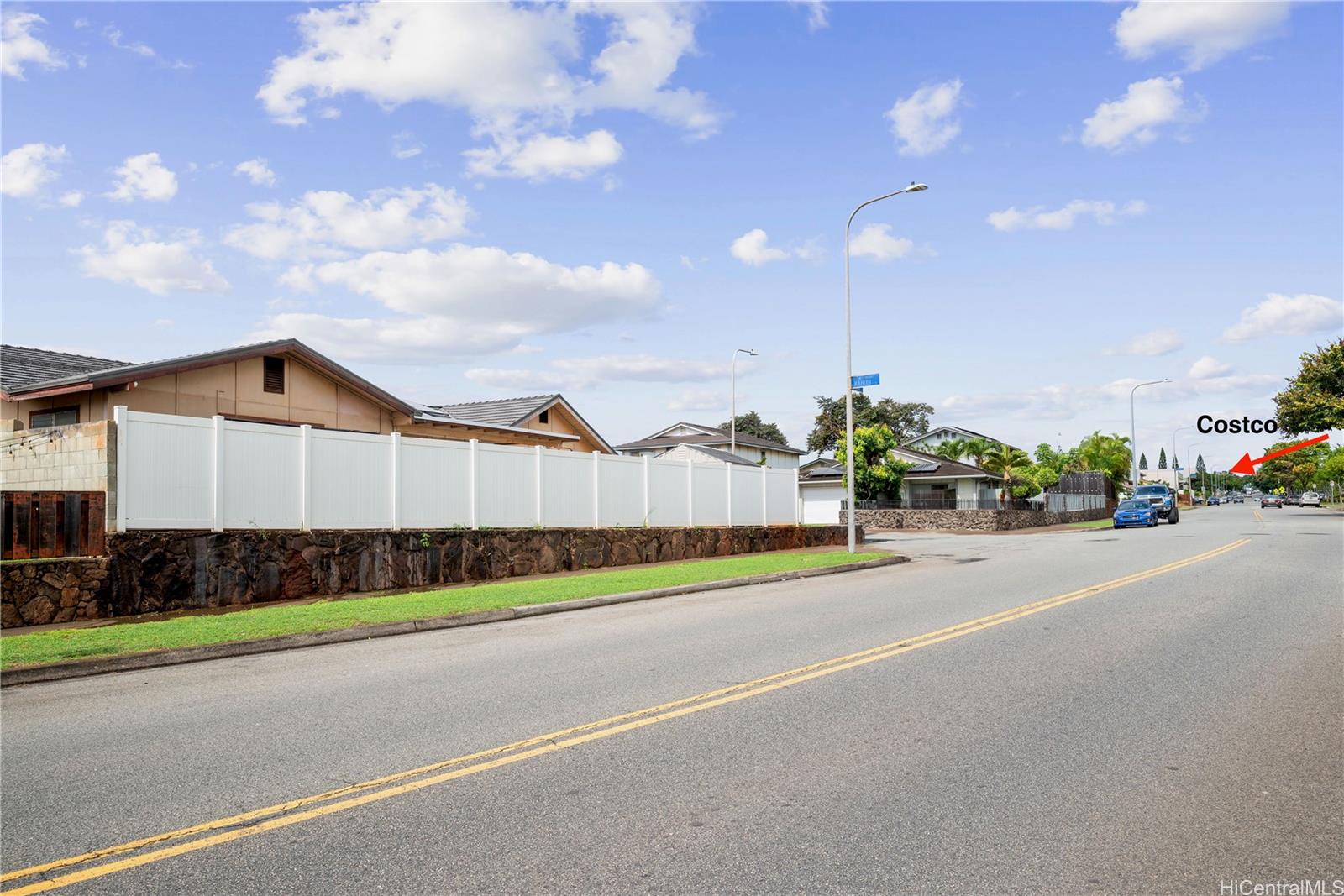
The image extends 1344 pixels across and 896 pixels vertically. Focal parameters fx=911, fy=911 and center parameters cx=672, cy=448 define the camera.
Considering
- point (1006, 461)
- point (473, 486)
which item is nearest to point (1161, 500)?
point (1006, 461)

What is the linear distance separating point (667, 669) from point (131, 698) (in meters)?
4.61

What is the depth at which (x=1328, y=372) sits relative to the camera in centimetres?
5722

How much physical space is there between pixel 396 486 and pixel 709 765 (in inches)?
510

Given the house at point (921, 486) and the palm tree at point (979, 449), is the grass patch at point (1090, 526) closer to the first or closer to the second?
the house at point (921, 486)

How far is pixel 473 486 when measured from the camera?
18.7 metres

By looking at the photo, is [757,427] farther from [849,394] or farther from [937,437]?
[849,394]

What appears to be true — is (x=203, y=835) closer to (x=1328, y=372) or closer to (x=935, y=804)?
(x=935, y=804)

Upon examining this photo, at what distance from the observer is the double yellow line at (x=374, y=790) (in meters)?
4.12

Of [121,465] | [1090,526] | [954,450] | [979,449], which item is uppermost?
[954,450]

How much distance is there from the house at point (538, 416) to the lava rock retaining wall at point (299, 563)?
10.6 metres

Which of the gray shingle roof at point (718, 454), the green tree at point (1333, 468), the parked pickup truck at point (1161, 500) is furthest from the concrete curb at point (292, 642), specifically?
the green tree at point (1333, 468)

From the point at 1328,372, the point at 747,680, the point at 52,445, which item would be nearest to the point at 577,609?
the point at 747,680

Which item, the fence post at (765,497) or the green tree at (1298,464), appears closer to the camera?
the fence post at (765,497)

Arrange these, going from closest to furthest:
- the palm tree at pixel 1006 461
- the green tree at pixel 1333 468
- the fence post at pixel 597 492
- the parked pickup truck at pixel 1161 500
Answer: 1. the fence post at pixel 597 492
2. the parked pickup truck at pixel 1161 500
3. the palm tree at pixel 1006 461
4. the green tree at pixel 1333 468
